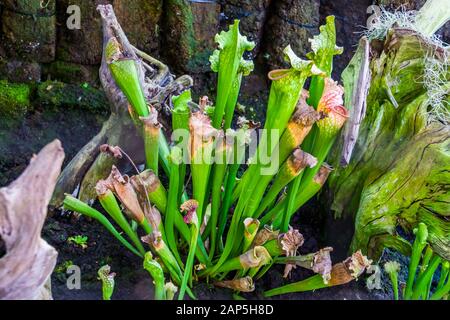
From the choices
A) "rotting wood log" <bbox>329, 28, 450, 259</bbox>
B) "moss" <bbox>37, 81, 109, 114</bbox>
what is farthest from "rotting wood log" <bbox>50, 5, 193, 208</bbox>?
"rotting wood log" <bbox>329, 28, 450, 259</bbox>

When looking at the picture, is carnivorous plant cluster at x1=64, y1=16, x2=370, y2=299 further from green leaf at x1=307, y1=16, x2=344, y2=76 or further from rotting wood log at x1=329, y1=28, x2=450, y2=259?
rotting wood log at x1=329, y1=28, x2=450, y2=259

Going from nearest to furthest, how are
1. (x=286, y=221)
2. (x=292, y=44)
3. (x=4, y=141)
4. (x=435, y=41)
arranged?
(x=286, y=221), (x=435, y=41), (x=4, y=141), (x=292, y=44)

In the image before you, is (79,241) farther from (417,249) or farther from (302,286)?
(417,249)

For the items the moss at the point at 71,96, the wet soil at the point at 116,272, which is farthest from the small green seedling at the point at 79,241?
the moss at the point at 71,96

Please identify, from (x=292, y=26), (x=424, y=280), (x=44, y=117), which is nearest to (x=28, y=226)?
(x=424, y=280)

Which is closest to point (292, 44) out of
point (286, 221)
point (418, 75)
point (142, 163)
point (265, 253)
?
point (418, 75)

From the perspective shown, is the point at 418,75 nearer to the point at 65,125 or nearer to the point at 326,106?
the point at 326,106

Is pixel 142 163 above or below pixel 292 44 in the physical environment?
below
